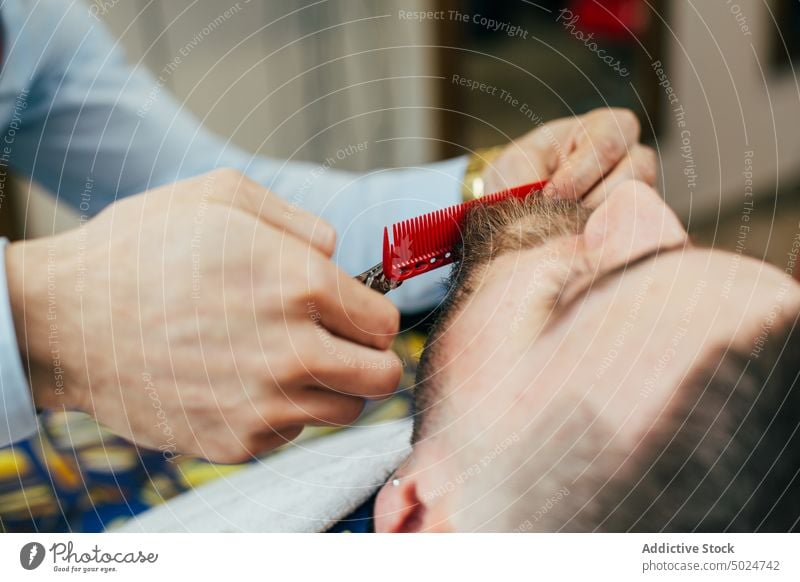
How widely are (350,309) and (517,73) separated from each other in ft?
0.61

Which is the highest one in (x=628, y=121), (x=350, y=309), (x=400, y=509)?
(x=628, y=121)

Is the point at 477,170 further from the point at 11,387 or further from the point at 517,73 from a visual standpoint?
the point at 11,387

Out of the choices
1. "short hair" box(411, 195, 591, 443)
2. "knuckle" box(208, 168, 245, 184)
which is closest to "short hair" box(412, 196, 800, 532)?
"short hair" box(411, 195, 591, 443)

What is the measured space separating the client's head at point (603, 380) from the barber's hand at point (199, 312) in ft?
0.20

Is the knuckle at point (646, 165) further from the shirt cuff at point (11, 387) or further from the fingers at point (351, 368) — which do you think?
the shirt cuff at point (11, 387)

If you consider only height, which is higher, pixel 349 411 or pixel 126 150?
pixel 126 150

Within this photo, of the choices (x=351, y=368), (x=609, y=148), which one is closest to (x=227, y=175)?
(x=351, y=368)

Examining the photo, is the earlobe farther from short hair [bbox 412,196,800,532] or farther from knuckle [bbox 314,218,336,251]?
knuckle [bbox 314,218,336,251]

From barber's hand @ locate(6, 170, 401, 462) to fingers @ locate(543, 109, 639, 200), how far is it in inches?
5.7

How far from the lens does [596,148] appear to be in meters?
0.48

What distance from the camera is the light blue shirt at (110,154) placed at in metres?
0.47

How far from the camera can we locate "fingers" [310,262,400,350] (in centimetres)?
45
